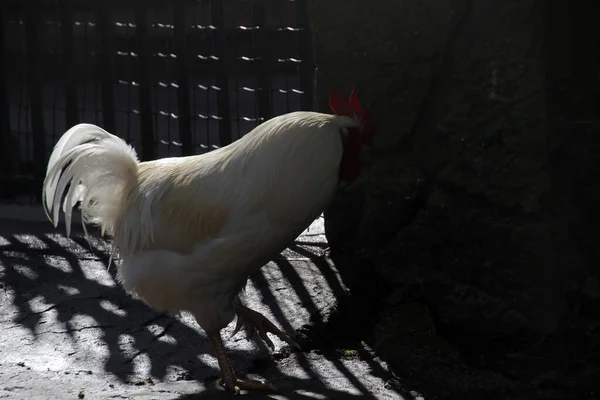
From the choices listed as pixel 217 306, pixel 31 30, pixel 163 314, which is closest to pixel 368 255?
pixel 163 314

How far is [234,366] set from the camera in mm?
4453

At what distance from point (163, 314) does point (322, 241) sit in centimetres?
162

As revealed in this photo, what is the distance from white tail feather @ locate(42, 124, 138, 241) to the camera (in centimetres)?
433

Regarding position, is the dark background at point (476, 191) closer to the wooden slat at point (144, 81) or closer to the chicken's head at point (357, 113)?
the chicken's head at point (357, 113)

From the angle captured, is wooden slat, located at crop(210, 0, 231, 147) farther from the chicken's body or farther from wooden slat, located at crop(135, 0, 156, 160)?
the chicken's body

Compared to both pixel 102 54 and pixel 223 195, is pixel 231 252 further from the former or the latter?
pixel 102 54

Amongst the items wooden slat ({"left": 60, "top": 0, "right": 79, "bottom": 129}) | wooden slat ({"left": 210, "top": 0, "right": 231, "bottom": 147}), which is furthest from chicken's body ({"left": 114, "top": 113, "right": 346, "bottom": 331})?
wooden slat ({"left": 60, "top": 0, "right": 79, "bottom": 129})

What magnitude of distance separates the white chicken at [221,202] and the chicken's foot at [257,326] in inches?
2.6

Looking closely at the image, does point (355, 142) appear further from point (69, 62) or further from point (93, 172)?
point (69, 62)

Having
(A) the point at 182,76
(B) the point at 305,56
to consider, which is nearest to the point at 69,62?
(A) the point at 182,76

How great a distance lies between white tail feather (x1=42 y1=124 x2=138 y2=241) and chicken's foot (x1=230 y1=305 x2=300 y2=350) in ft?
2.66

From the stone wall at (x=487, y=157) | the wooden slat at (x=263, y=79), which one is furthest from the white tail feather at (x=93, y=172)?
the wooden slat at (x=263, y=79)

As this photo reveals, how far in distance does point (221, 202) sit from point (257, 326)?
79 cm

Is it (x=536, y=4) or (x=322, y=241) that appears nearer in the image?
(x=536, y=4)
